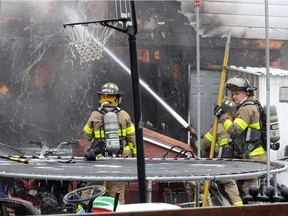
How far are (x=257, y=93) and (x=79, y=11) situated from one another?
476 cm

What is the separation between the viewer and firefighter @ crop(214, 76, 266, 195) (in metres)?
8.89

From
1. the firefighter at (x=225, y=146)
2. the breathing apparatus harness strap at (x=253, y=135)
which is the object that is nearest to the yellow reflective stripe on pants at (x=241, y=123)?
the breathing apparatus harness strap at (x=253, y=135)

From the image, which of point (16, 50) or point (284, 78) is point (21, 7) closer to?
point (16, 50)

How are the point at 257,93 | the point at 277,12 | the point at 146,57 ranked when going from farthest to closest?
the point at 277,12, the point at 146,57, the point at 257,93

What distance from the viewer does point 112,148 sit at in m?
8.70

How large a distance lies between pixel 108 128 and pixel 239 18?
9.57m

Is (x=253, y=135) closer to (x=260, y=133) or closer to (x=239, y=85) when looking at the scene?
(x=260, y=133)

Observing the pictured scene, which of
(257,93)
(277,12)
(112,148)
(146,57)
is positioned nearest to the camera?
(112,148)

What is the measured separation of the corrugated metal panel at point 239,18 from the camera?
17250mm

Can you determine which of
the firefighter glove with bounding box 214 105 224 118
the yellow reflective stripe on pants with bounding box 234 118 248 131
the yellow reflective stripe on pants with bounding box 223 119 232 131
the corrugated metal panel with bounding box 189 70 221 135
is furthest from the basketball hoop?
the yellow reflective stripe on pants with bounding box 234 118 248 131

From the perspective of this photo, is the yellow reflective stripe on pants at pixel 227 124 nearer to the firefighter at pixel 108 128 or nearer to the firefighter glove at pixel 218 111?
the firefighter glove at pixel 218 111

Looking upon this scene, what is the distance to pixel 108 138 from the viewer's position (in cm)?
861

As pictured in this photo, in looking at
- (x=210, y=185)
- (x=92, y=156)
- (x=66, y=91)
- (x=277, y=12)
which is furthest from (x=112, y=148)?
(x=277, y=12)

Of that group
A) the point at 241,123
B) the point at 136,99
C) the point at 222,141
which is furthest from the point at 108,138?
the point at 136,99
